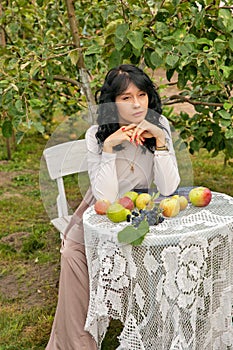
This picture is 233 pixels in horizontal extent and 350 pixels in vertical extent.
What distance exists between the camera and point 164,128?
9.16 feet

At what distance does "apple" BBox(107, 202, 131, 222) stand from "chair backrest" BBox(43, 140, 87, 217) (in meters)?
0.51

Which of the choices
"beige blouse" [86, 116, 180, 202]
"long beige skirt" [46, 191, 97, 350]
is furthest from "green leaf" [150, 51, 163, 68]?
"long beige skirt" [46, 191, 97, 350]

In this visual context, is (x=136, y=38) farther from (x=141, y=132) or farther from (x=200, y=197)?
(x=200, y=197)

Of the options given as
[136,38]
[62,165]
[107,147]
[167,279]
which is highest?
[136,38]

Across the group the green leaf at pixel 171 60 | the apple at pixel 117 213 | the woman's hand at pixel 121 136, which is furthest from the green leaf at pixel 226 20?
the apple at pixel 117 213

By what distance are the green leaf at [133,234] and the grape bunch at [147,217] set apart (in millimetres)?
44

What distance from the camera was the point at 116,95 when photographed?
2.71 metres

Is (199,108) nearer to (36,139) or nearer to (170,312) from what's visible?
(170,312)

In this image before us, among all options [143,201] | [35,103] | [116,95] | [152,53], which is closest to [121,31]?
[152,53]

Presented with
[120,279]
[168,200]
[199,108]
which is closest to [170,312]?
[120,279]

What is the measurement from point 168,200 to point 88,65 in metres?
1.19

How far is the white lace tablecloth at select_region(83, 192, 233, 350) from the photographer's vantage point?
2.33m

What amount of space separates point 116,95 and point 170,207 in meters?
0.60

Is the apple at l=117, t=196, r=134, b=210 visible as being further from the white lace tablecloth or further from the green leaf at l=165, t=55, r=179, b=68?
the green leaf at l=165, t=55, r=179, b=68
